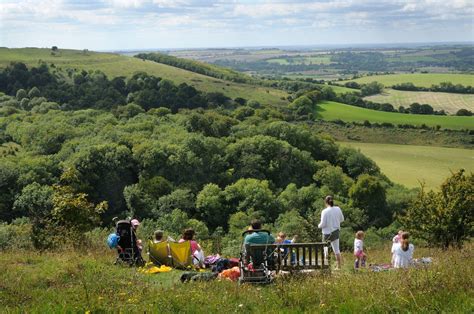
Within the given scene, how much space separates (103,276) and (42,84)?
12115 centimetres

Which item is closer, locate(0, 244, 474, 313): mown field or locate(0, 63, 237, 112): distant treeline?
locate(0, 244, 474, 313): mown field

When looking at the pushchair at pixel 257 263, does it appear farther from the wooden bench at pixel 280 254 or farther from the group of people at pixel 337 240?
the group of people at pixel 337 240

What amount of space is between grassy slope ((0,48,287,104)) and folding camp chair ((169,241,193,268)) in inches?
4572

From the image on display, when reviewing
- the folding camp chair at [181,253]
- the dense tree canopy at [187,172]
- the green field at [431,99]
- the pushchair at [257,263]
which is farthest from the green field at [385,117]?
the pushchair at [257,263]

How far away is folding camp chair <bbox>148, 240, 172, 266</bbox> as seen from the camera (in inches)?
484

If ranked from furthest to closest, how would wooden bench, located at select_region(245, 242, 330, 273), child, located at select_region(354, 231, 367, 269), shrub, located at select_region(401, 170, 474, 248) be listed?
shrub, located at select_region(401, 170, 474, 248) → child, located at select_region(354, 231, 367, 269) → wooden bench, located at select_region(245, 242, 330, 273)

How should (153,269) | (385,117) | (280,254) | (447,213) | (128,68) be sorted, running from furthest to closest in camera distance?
(128,68) → (385,117) → (447,213) → (153,269) → (280,254)

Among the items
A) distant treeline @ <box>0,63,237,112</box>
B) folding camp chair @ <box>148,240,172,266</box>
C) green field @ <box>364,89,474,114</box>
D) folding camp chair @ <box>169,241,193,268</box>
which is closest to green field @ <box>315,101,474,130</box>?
green field @ <box>364,89,474,114</box>

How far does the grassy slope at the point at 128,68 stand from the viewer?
13162 centimetres

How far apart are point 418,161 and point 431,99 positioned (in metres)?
69.8

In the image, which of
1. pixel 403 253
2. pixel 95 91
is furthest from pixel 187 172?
pixel 95 91

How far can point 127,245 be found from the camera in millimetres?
12312

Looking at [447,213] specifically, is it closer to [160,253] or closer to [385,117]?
[160,253]

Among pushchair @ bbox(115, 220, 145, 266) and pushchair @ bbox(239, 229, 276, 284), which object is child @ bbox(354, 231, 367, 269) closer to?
pushchair @ bbox(239, 229, 276, 284)
